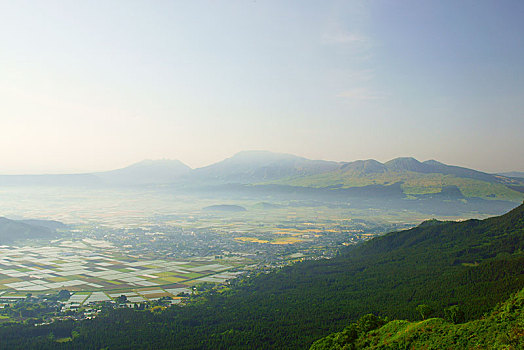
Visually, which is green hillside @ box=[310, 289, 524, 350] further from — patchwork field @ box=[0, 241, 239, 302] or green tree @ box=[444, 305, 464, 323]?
patchwork field @ box=[0, 241, 239, 302]

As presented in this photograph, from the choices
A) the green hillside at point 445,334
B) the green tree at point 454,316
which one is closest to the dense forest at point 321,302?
the green tree at point 454,316

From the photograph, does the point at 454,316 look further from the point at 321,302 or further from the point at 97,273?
the point at 97,273

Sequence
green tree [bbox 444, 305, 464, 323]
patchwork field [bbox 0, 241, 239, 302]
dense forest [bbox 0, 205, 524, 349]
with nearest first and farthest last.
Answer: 1. green tree [bbox 444, 305, 464, 323]
2. dense forest [bbox 0, 205, 524, 349]
3. patchwork field [bbox 0, 241, 239, 302]

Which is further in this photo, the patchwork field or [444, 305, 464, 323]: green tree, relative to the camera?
the patchwork field

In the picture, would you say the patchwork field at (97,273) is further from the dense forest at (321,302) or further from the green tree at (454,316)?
the green tree at (454,316)

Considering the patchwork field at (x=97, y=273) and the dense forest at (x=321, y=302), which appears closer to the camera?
the dense forest at (x=321, y=302)

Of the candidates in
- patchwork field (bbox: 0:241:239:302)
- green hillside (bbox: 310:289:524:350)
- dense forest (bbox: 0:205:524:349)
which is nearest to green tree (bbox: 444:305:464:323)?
green hillside (bbox: 310:289:524:350)
